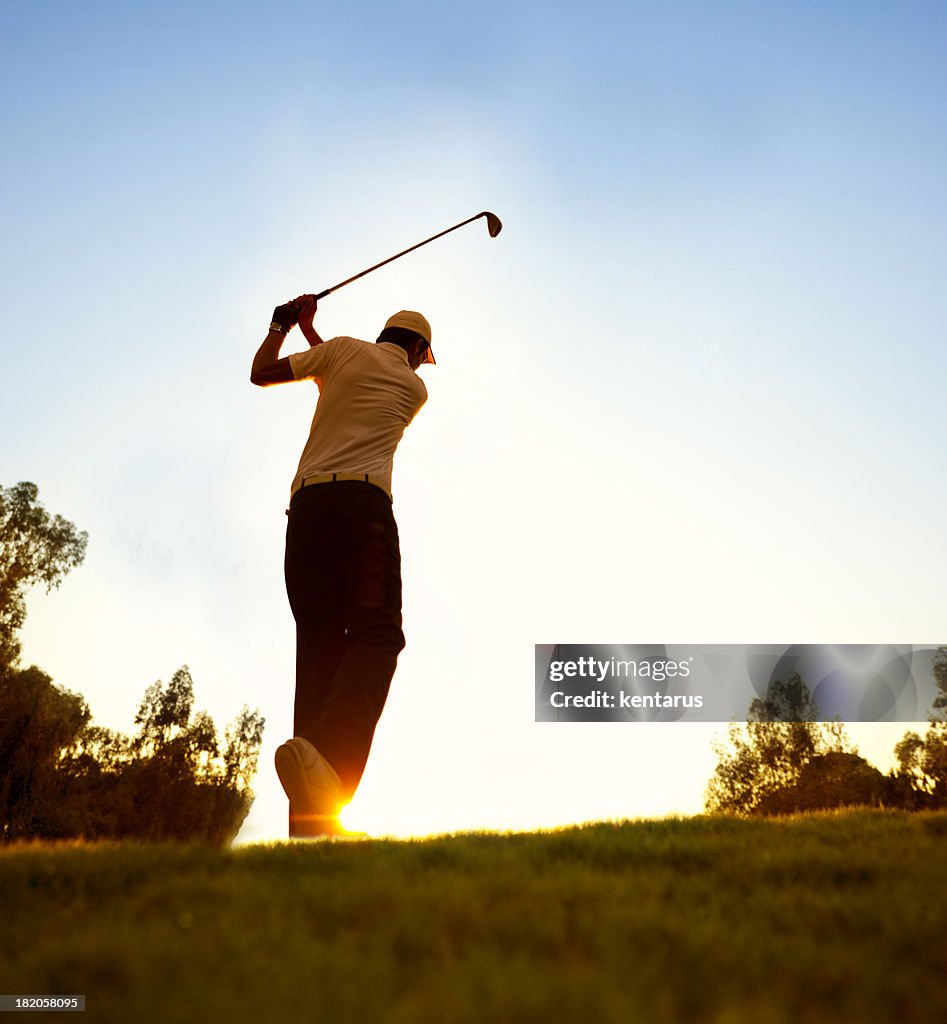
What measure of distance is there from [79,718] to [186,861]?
43.5 metres

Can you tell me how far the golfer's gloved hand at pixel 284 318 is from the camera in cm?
612

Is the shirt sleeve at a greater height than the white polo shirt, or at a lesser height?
greater

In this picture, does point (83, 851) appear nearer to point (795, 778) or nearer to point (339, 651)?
point (339, 651)

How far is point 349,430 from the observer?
5531 mm

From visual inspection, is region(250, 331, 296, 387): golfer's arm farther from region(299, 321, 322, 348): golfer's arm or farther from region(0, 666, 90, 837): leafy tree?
region(0, 666, 90, 837): leafy tree

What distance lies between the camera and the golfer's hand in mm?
6324

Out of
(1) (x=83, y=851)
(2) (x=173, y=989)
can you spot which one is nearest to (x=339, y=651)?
(1) (x=83, y=851)

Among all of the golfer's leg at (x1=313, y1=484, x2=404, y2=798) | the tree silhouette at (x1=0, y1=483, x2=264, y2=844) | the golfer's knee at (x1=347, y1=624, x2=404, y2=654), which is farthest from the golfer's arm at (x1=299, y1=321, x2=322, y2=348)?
the tree silhouette at (x1=0, y1=483, x2=264, y2=844)

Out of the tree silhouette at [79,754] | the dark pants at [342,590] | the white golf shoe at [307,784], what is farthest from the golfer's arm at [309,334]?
the tree silhouette at [79,754]

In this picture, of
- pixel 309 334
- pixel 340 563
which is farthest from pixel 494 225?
pixel 340 563

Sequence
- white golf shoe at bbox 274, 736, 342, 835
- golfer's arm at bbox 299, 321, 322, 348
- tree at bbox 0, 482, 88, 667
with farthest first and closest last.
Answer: tree at bbox 0, 482, 88, 667 → golfer's arm at bbox 299, 321, 322, 348 → white golf shoe at bbox 274, 736, 342, 835

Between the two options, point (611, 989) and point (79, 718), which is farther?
point (79, 718)

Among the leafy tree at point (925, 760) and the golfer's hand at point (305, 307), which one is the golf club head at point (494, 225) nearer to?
the golfer's hand at point (305, 307)

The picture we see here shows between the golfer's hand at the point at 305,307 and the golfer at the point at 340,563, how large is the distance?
1.25ft
